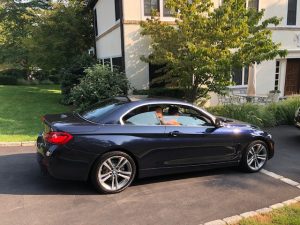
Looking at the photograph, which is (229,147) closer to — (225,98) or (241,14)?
(241,14)

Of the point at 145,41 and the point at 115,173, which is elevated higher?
the point at 145,41

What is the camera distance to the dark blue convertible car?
486 cm

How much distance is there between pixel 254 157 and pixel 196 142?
1.48 metres

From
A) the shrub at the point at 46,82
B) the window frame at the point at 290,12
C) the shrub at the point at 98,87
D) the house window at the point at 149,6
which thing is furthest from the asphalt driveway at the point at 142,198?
the shrub at the point at 46,82

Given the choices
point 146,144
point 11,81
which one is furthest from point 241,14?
point 11,81

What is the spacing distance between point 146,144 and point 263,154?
2.67m

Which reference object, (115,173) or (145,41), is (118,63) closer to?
(145,41)

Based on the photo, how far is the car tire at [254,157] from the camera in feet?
20.6

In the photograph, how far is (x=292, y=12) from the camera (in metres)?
15.5

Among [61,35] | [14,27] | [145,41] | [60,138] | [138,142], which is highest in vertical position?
[14,27]

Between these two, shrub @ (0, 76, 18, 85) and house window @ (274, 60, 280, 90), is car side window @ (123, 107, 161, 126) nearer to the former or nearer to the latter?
house window @ (274, 60, 280, 90)

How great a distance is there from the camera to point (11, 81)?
29.7 metres

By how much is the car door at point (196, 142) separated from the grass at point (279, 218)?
1.61m

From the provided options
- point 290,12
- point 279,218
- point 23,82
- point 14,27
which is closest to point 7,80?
point 23,82
